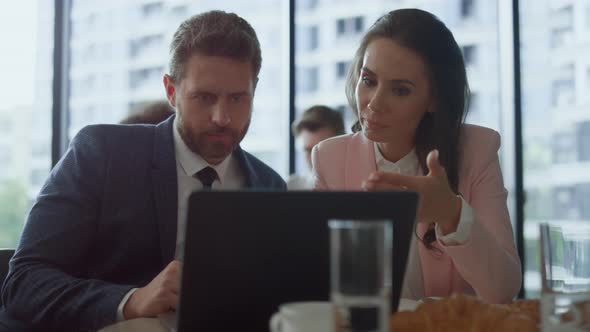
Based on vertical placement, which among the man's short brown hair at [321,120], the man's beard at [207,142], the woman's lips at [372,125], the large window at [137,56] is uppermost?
the large window at [137,56]

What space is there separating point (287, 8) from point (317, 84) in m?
0.54

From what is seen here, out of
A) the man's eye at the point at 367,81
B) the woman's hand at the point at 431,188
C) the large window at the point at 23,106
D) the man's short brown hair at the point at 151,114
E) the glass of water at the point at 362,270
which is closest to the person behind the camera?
the glass of water at the point at 362,270

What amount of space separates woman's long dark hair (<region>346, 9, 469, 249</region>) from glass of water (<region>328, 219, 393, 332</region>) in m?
1.13

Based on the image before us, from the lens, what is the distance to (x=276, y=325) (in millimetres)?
817

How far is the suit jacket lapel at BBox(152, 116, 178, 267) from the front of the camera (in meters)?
1.59

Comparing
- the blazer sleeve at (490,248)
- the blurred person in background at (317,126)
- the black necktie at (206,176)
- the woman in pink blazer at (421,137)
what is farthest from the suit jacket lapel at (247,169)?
the blurred person in background at (317,126)

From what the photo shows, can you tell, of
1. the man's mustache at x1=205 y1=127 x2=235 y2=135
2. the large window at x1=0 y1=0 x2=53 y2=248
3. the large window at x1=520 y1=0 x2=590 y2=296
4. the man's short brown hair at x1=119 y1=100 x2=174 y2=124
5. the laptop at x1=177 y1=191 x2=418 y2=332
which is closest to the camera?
the laptop at x1=177 y1=191 x2=418 y2=332

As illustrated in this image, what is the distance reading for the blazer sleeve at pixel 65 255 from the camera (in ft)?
4.27

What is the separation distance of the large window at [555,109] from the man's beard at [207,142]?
299cm

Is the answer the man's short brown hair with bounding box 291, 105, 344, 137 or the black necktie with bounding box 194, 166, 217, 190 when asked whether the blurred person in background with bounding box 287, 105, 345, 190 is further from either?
the black necktie with bounding box 194, 166, 217, 190

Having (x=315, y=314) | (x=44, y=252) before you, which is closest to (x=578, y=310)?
(x=315, y=314)

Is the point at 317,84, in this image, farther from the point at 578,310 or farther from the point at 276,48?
the point at 578,310

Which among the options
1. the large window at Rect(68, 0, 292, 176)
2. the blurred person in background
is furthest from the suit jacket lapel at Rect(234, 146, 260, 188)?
the large window at Rect(68, 0, 292, 176)

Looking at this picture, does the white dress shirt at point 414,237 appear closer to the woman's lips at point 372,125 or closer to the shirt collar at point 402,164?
the shirt collar at point 402,164
